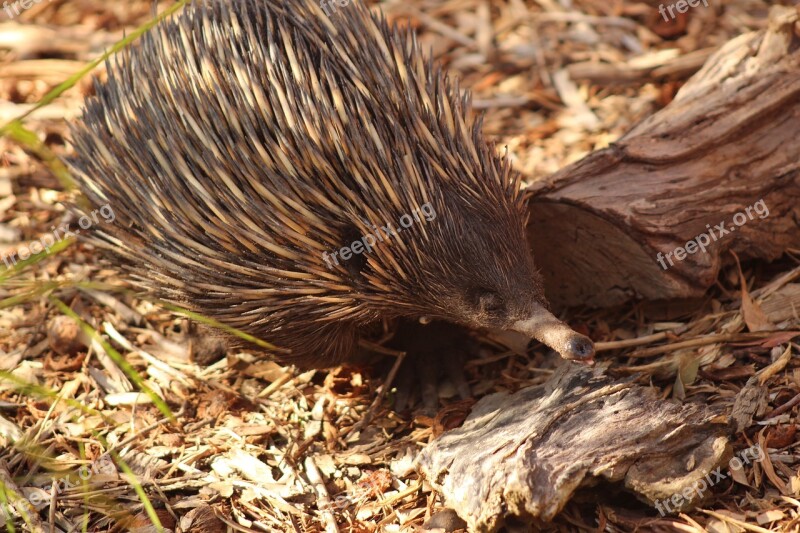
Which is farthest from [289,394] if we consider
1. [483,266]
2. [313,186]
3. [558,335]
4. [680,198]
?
[680,198]

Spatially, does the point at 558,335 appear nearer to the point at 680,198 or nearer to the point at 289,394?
the point at 680,198

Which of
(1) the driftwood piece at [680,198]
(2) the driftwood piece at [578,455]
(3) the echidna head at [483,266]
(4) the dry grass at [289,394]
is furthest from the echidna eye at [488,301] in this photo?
(1) the driftwood piece at [680,198]

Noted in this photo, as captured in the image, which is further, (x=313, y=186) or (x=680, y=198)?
(x=680, y=198)

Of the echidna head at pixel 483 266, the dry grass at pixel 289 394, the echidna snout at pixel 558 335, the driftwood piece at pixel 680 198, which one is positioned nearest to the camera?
the echidna snout at pixel 558 335

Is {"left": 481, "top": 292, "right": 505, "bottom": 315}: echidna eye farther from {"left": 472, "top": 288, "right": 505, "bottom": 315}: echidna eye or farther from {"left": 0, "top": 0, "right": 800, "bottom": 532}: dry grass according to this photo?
{"left": 0, "top": 0, "right": 800, "bottom": 532}: dry grass

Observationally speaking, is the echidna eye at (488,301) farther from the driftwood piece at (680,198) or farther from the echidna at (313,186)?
the driftwood piece at (680,198)
